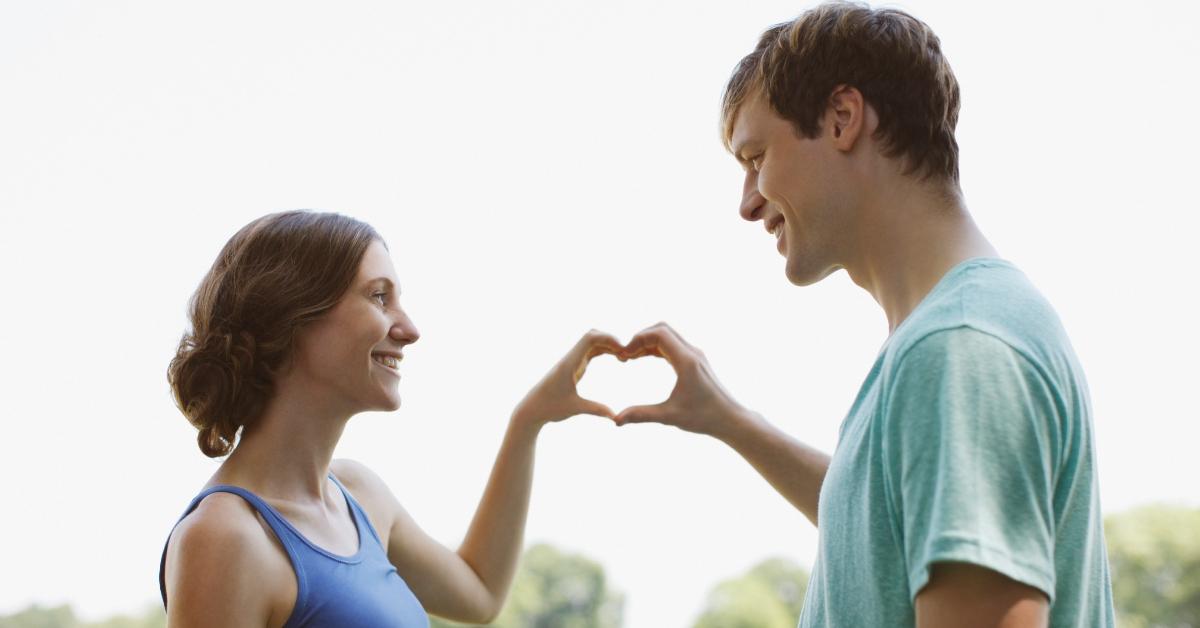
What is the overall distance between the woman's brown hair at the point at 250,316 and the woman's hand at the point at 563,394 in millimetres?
382

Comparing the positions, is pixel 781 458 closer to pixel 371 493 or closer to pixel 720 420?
pixel 720 420

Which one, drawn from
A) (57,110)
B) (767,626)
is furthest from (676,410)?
(57,110)

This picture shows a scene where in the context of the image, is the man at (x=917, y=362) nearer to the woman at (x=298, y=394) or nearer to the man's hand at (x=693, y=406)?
the man's hand at (x=693, y=406)

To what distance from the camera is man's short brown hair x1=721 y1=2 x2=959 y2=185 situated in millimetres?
1153

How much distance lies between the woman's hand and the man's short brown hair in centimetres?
61

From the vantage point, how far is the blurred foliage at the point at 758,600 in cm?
855

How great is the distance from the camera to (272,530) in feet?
4.47

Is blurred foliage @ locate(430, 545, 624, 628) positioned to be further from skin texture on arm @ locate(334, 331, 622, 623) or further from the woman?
the woman

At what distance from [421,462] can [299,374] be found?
33.7ft

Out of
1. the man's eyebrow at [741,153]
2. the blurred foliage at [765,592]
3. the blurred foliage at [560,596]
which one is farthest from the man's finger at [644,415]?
the blurred foliage at [560,596]

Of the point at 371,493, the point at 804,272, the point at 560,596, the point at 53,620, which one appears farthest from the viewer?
the point at 560,596

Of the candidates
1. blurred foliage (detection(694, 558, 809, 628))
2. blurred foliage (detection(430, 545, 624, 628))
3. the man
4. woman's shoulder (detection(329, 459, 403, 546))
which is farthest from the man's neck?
blurred foliage (detection(694, 558, 809, 628))

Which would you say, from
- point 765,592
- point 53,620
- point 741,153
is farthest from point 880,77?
point 765,592

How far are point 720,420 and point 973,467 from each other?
0.86 m
